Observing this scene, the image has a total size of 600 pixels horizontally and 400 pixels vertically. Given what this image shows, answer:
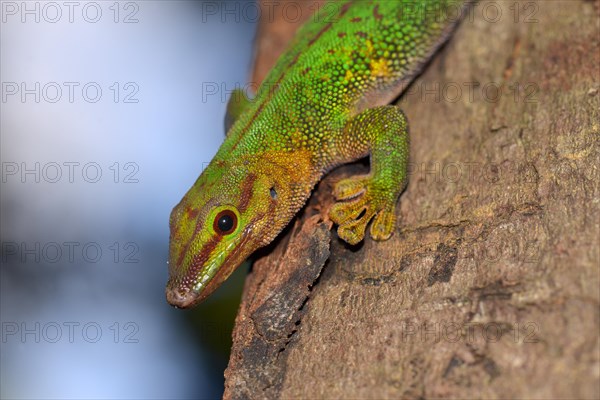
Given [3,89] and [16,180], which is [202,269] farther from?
[3,89]

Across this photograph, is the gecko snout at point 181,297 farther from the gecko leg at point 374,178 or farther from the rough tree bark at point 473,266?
the gecko leg at point 374,178

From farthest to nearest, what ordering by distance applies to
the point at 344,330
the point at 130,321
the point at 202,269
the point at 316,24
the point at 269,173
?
the point at 130,321
the point at 316,24
the point at 269,173
the point at 202,269
the point at 344,330

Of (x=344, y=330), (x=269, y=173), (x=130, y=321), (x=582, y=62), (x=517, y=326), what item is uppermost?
(x=582, y=62)

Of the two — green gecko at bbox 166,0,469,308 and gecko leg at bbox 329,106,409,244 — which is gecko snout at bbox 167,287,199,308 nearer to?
green gecko at bbox 166,0,469,308

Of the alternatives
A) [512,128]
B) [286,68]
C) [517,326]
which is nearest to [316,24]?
[286,68]

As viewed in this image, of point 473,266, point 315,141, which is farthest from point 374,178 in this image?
point 473,266

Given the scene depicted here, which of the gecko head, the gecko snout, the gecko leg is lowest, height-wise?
the gecko snout

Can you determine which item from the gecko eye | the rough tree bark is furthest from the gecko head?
the rough tree bark
